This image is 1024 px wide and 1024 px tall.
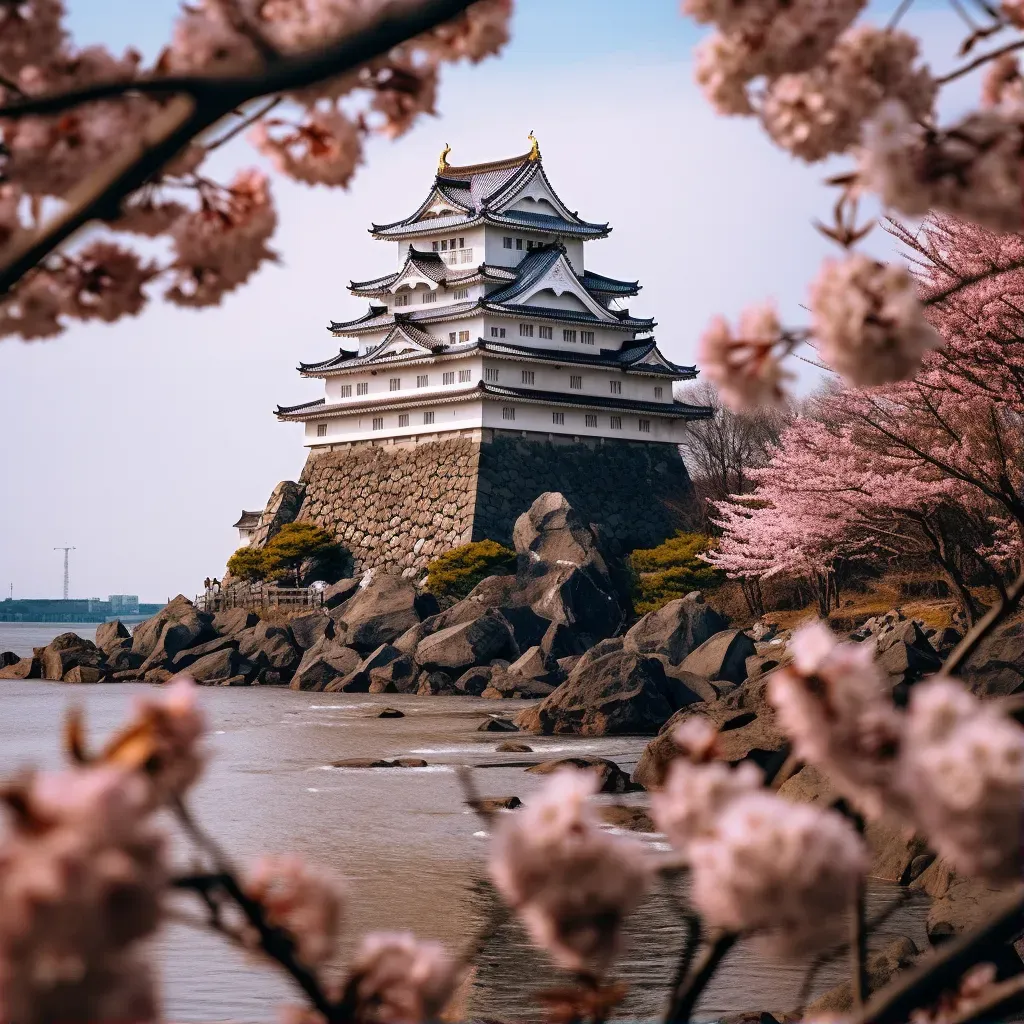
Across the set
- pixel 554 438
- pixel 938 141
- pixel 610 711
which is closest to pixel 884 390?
pixel 610 711

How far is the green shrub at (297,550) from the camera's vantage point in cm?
4900

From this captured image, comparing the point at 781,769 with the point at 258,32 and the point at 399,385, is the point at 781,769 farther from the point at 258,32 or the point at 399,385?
the point at 399,385

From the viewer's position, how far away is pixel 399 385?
50062mm

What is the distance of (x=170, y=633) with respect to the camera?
44094 millimetres

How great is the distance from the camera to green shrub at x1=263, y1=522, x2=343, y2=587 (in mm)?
49000

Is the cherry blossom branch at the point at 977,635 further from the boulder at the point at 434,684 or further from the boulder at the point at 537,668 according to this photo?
the boulder at the point at 434,684

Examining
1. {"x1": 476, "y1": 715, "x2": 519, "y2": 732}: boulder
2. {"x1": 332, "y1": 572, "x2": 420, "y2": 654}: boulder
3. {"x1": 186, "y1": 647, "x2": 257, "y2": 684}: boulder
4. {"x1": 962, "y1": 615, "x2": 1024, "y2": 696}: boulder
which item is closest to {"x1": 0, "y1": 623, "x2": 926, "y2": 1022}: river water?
{"x1": 476, "y1": 715, "x2": 519, "y2": 732}: boulder

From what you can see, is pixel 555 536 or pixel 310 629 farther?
pixel 555 536

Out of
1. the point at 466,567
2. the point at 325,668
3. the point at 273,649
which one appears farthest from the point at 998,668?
the point at 273,649

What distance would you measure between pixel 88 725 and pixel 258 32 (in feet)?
91.8

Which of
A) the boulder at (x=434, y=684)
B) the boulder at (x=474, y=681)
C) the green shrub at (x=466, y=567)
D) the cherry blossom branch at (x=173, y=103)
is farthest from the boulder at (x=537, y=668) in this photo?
the cherry blossom branch at (x=173, y=103)

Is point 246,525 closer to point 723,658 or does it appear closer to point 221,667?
point 221,667

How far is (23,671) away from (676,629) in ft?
Result: 78.6

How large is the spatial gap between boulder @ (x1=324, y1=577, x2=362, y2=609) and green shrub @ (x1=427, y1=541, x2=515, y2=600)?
3.78m
